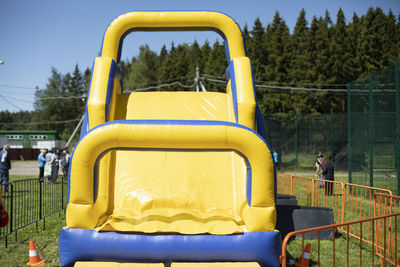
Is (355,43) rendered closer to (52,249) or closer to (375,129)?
(375,129)

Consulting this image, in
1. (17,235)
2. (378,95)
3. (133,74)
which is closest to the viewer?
(17,235)

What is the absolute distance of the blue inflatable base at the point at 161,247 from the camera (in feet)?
12.3

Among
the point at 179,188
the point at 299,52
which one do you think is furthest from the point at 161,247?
the point at 299,52

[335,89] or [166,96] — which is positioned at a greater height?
[335,89]

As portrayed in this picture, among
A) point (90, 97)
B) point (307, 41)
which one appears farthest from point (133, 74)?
point (90, 97)

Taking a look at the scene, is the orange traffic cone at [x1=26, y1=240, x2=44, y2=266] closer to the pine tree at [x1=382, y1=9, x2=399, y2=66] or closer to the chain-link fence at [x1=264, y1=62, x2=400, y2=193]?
the chain-link fence at [x1=264, y1=62, x2=400, y2=193]

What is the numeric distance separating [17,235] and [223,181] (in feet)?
12.9

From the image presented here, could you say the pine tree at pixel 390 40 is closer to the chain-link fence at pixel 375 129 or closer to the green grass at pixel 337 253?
the chain-link fence at pixel 375 129

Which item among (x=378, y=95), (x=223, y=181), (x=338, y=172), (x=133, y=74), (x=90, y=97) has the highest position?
(x=133, y=74)

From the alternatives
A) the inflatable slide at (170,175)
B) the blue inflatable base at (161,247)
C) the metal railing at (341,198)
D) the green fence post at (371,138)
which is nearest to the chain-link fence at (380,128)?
the green fence post at (371,138)

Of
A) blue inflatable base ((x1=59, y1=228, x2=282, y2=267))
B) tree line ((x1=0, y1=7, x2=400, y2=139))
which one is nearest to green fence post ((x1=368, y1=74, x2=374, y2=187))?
blue inflatable base ((x1=59, y1=228, x2=282, y2=267))

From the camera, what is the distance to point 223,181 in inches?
209

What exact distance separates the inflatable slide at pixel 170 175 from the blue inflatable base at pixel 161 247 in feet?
0.04

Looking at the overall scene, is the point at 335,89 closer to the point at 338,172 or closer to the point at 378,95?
the point at 338,172
